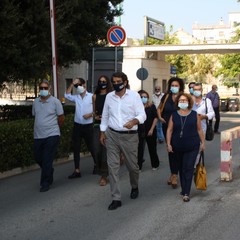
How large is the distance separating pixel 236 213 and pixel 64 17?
8633mm

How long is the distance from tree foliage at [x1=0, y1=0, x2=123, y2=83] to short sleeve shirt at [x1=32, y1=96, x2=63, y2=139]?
3.03 metres

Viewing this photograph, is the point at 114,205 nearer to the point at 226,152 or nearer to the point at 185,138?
the point at 185,138

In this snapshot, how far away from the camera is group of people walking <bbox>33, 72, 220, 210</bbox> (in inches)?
259

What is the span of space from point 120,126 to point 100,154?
5.88ft

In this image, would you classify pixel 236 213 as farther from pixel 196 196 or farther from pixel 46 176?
pixel 46 176

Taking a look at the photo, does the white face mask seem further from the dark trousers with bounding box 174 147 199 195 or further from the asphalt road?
the dark trousers with bounding box 174 147 199 195

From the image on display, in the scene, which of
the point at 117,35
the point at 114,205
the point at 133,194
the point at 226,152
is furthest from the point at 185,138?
the point at 117,35

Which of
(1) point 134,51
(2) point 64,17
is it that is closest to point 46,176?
(2) point 64,17

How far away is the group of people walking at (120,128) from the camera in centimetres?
657

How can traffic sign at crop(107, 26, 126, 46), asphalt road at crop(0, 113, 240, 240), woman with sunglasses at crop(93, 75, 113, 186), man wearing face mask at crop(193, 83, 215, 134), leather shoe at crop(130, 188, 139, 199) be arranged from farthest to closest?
1. traffic sign at crop(107, 26, 126, 46)
2. man wearing face mask at crop(193, 83, 215, 134)
3. woman with sunglasses at crop(93, 75, 113, 186)
4. leather shoe at crop(130, 188, 139, 199)
5. asphalt road at crop(0, 113, 240, 240)

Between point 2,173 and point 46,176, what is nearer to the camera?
point 46,176

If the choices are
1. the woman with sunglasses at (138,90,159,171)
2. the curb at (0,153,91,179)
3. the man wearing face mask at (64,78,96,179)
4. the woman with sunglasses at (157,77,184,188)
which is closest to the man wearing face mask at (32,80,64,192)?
the man wearing face mask at (64,78,96,179)

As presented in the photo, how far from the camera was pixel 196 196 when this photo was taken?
23.5 ft

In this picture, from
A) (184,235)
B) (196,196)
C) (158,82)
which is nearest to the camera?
(184,235)
